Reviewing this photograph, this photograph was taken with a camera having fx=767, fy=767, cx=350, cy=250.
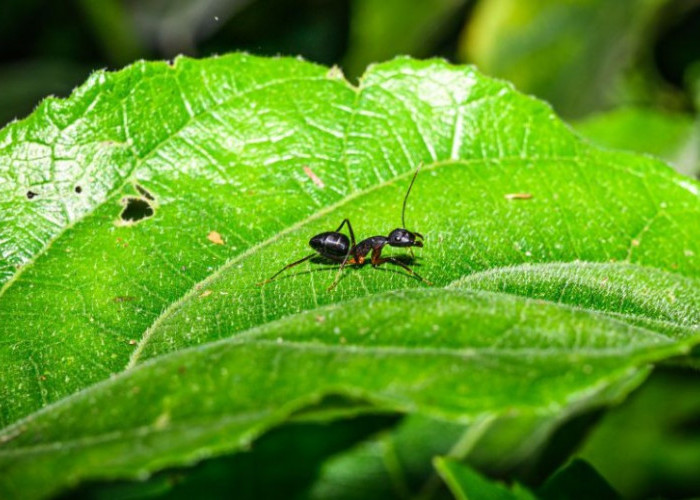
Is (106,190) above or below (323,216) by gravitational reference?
above

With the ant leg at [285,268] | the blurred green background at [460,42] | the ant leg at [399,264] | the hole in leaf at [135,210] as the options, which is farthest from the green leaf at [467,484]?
the blurred green background at [460,42]

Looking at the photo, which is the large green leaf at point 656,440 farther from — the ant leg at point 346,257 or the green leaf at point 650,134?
the ant leg at point 346,257

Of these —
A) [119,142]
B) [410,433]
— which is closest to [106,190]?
[119,142]

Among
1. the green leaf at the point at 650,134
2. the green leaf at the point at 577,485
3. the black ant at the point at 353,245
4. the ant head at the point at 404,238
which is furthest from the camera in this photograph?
the green leaf at the point at 650,134

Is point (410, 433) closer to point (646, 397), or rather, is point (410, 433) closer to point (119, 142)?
point (119, 142)

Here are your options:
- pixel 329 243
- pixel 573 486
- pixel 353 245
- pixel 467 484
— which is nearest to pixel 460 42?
pixel 353 245

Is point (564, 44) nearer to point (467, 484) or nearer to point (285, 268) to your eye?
point (285, 268)
